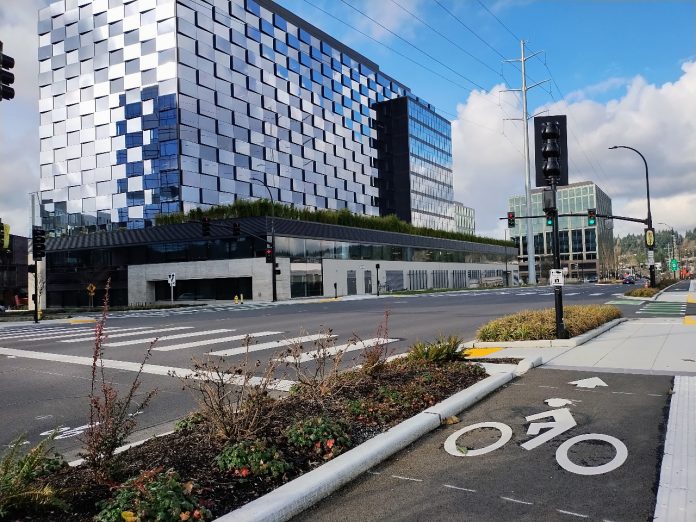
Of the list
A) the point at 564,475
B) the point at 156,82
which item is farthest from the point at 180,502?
the point at 156,82

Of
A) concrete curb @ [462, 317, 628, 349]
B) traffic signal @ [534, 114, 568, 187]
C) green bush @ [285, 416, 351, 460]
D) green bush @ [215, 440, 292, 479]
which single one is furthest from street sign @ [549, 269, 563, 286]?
green bush @ [215, 440, 292, 479]

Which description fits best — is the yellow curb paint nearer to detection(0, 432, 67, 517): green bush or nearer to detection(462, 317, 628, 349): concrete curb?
detection(462, 317, 628, 349): concrete curb

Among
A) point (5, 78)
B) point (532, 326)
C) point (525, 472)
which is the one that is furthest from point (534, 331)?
point (5, 78)

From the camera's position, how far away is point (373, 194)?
297 ft

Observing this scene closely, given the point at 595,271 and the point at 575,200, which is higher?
the point at 575,200

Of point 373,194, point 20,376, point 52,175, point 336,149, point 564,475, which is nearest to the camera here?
point 564,475

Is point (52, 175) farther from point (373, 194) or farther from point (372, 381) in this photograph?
point (372, 381)

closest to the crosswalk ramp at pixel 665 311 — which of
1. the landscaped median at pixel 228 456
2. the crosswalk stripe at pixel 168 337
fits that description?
the crosswalk stripe at pixel 168 337

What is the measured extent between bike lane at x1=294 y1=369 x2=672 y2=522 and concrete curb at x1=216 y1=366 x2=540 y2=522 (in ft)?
0.26

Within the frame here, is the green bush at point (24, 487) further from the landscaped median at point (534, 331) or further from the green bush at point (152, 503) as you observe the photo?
the landscaped median at point (534, 331)

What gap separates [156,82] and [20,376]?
52.7 meters

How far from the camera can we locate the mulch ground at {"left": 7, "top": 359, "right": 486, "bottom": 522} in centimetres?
381

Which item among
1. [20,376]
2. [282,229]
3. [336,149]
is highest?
[336,149]

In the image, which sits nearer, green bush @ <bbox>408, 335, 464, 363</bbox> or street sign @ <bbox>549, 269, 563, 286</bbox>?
green bush @ <bbox>408, 335, 464, 363</bbox>
